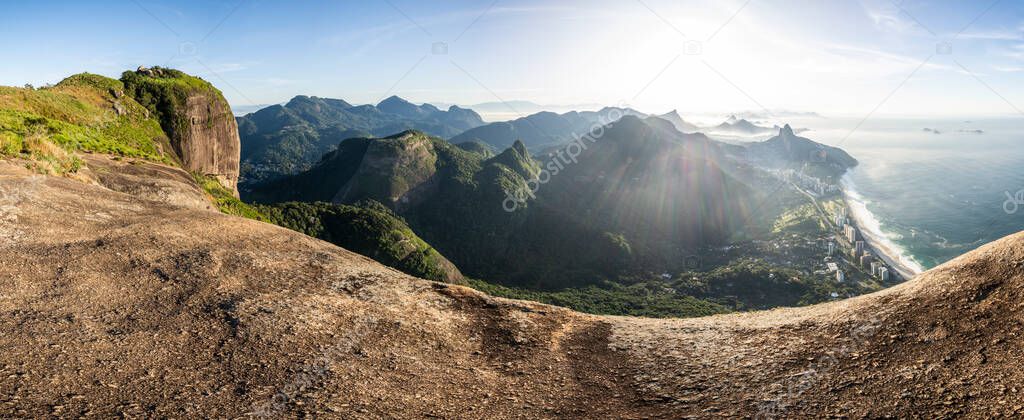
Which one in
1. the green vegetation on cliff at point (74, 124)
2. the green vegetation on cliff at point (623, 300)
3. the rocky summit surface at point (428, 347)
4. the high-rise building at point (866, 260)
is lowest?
the green vegetation on cliff at point (623, 300)

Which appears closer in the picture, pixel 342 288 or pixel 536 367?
pixel 536 367

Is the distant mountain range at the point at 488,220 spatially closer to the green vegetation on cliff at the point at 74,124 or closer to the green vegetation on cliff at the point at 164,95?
the green vegetation on cliff at the point at 164,95

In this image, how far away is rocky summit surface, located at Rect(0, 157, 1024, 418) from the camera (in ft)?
21.0

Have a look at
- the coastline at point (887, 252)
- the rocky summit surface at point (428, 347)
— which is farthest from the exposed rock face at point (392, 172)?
the coastline at point (887, 252)

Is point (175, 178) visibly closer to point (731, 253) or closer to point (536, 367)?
point (536, 367)

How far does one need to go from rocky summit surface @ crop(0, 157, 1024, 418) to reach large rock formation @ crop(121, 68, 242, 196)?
48.5 metres

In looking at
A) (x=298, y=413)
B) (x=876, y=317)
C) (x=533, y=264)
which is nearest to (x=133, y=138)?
(x=298, y=413)

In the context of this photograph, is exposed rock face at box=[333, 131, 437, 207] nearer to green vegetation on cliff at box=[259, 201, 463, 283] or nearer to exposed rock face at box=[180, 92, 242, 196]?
green vegetation on cliff at box=[259, 201, 463, 283]

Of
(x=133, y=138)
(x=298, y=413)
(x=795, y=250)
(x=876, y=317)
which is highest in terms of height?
(x=133, y=138)

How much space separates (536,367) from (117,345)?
755 centimetres

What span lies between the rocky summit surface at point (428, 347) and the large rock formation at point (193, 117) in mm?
48508

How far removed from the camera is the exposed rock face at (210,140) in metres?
52.5

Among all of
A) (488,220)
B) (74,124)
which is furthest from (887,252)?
(74,124)

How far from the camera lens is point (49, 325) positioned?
788cm
